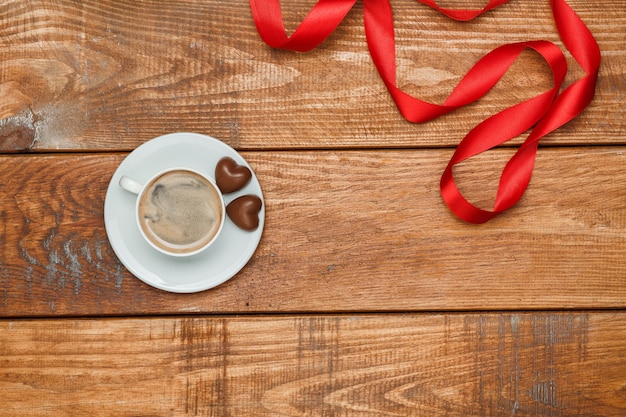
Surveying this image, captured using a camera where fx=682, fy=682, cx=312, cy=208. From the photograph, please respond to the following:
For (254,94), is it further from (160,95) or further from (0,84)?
(0,84)

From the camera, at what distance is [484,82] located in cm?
91

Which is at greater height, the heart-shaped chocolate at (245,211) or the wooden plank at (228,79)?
the wooden plank at (228,79)

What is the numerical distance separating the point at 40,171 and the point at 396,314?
1.68ft

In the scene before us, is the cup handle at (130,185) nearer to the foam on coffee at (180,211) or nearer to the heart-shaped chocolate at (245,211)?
the foam on coffee at (180,211)

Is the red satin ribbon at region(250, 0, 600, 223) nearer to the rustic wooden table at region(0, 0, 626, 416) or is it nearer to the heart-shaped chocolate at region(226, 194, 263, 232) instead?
the rustic wooden table at region(0, 0, 626, 416)

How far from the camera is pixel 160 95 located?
92cm

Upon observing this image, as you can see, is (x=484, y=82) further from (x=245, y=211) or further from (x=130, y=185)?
(x=130, y=185)

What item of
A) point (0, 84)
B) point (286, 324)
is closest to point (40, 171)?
point (0, 84)

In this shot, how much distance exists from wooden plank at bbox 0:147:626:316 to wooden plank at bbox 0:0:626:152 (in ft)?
0.12

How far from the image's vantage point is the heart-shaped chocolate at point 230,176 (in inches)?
33.9

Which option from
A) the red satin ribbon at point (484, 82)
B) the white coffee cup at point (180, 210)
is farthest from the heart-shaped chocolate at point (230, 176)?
the red satin ribbon at point (484, 82)

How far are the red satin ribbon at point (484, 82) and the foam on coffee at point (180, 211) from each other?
8.8 inches

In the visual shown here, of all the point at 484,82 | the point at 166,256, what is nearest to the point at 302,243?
the point at 166,256

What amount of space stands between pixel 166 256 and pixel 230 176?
0.43 ft
